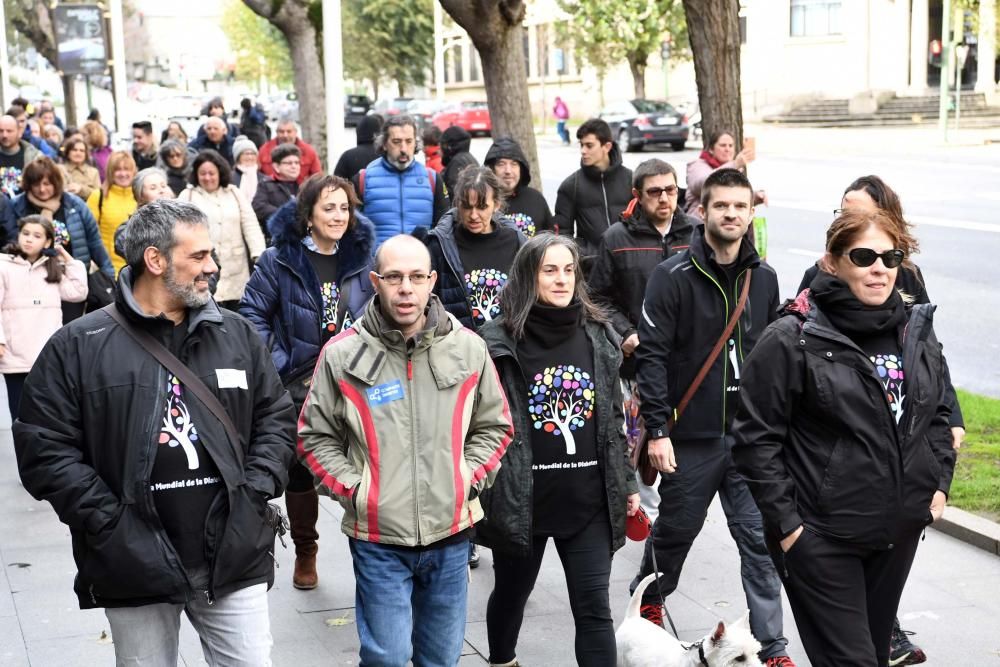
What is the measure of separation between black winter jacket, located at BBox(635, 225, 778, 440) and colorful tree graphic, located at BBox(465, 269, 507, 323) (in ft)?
4.72

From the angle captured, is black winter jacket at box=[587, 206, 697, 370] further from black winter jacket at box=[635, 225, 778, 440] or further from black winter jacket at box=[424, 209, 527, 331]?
black winter jacket at box=[635, 225, 778, 440]

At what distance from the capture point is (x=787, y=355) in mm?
4176

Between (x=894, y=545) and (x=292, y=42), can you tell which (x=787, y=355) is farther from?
(x=292, y=42)

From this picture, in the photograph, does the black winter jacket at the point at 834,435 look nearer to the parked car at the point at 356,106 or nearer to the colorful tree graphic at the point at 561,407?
the colorful tree graphic at the point at 561,407

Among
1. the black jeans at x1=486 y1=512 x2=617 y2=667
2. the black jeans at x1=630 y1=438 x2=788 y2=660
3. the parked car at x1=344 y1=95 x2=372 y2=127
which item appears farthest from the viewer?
the parked car at x1=344 y1=95 x2=372 y2=127

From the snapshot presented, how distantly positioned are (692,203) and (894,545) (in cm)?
564

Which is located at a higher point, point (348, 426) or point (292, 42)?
point (292, 42)

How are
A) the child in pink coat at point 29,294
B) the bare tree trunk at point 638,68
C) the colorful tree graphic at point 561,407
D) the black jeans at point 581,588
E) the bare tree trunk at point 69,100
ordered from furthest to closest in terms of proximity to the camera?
the bare tree trunk at point 638,68
the bare tree trunk at point 69,100
the child in pink coat at point 29,294
the colorful tree graphic at point 561,407
the black jeans at point 581,588

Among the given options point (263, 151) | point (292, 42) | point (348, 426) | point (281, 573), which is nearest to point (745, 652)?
point (348, 426)

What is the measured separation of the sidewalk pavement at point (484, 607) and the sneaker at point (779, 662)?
0.32 m

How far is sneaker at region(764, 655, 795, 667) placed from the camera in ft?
17.9

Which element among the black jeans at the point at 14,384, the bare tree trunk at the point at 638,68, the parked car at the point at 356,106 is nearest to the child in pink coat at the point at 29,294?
the black jeans at the point at 14,384

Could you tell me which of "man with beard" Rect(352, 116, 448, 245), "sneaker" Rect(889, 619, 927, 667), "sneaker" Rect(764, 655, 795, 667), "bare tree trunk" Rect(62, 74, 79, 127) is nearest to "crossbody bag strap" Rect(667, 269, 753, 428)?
"sneaker" Rect(764, 655, 795, 667)

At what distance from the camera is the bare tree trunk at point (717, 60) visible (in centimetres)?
1030
